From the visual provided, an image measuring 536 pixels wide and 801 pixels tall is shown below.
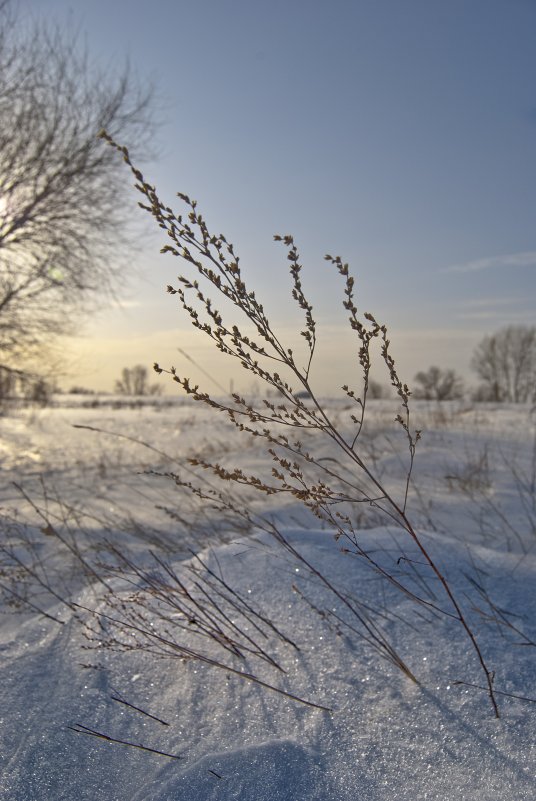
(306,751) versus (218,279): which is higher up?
(218,279)

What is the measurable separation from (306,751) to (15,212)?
34.6 feet

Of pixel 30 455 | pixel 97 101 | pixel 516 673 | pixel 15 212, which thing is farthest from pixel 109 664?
pixel 97 101

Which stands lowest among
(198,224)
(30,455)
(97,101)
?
(30,455)

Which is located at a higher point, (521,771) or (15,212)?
(15,212)

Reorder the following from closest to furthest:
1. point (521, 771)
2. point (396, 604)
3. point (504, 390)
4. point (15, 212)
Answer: point (521, 771), point (396, 604), point (15, 212), point (504, 390)

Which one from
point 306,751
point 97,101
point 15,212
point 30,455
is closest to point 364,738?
point 306,751

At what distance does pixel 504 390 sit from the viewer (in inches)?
1515

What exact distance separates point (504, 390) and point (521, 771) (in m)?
39.8

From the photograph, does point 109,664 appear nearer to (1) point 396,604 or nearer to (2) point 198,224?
(1) point 396,604

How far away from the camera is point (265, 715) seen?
1567 millimetres

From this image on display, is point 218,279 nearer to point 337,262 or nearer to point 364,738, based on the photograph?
point 337,262

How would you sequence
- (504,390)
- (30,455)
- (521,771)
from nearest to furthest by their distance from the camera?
1. (521,771)
2. (30,455)
3. (504,390)

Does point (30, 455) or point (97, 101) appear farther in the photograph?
point (97, 101)

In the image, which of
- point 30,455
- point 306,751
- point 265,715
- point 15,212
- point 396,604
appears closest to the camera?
point 306,751
